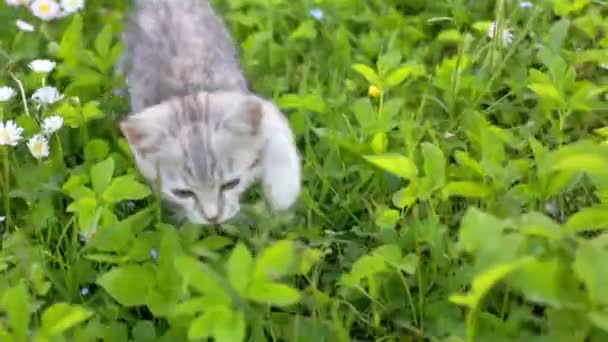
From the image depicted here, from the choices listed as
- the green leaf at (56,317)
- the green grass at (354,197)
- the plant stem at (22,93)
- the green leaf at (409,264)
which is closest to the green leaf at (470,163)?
the green grass at (354,197)

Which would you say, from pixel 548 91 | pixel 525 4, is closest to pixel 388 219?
pixel 548 91

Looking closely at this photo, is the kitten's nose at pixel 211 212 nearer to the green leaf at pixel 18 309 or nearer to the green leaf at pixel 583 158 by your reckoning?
the green leaf at pixel 18 309

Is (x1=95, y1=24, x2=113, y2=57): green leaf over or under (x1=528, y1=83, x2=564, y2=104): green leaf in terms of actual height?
under

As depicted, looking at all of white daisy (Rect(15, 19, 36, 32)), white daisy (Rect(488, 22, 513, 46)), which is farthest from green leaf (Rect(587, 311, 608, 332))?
white daisy (Rect(15, 19, 36, 32))

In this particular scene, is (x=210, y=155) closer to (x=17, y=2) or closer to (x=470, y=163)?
(x=470, y=163)

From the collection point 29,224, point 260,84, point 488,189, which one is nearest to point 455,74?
point 260,84

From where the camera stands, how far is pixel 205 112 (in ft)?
7.11

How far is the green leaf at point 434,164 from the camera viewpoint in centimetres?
172

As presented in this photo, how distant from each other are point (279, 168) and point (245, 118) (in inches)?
6.8

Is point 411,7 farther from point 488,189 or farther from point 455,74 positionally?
point 488,189

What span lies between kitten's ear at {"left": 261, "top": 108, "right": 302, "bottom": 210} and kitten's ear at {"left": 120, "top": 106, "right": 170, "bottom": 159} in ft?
0.85

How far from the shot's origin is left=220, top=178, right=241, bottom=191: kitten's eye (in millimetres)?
2117

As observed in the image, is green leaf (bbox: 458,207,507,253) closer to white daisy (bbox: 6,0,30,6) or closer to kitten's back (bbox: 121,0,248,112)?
kitten's back (bbox: 121,0,248,112)

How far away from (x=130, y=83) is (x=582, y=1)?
4.48 ft
